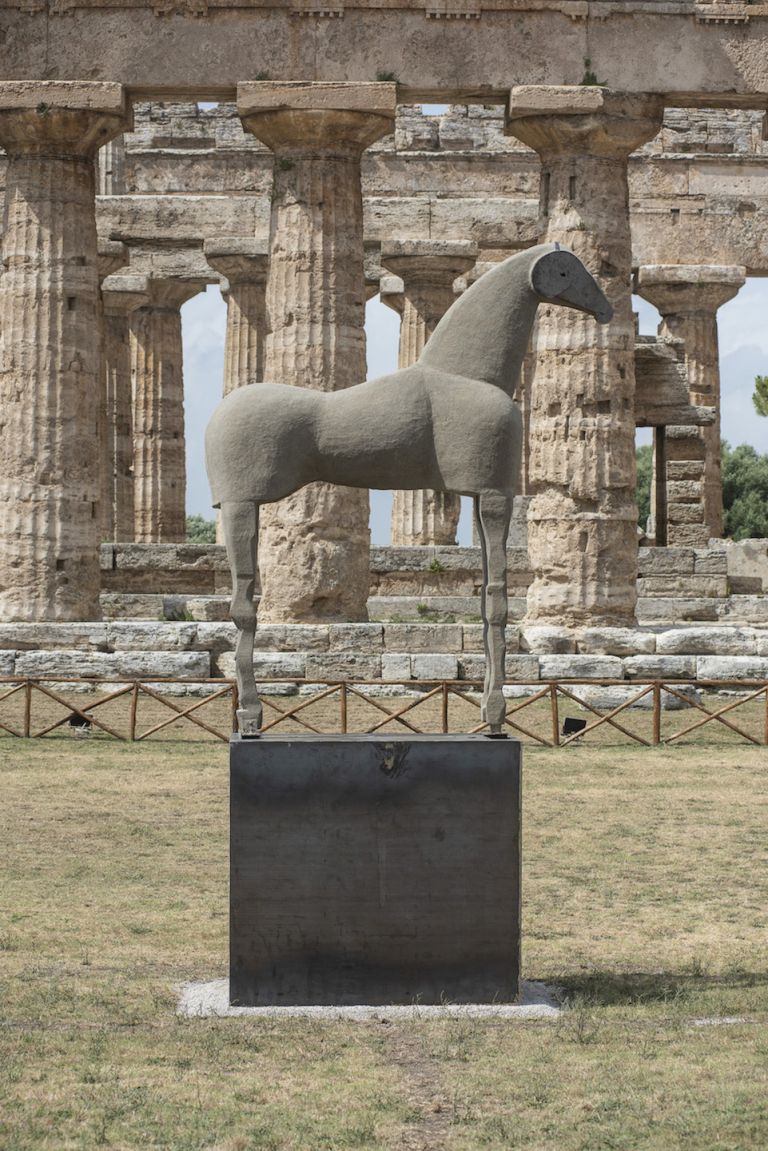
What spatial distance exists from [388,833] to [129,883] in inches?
139

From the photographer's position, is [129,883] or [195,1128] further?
[129,883]

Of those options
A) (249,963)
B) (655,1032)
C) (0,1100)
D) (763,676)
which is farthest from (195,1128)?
(763,676)

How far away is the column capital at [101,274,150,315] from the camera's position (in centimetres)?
3475

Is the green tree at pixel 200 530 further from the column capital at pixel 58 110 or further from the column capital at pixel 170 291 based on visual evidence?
the column capital at pixel 58 110

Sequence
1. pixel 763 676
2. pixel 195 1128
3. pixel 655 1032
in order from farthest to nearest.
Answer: pixel 763 676 → pixel 655 1032 → pixel 195 1128

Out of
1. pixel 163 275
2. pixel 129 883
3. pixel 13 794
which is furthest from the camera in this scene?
Result: pixel 163 275

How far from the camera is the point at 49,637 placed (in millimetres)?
22578

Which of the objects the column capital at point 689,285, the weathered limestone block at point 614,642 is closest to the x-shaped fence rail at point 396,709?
the weathered limestone block at point 614,642

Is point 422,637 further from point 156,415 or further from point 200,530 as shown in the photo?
point 200,530

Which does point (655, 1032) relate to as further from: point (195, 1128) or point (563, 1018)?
point (195, 1128)

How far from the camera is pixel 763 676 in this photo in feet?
72.9

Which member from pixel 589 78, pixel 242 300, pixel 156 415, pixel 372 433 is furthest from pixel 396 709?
pixel 156 415

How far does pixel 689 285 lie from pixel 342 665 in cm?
1458

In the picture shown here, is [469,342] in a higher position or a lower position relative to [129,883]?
higher
